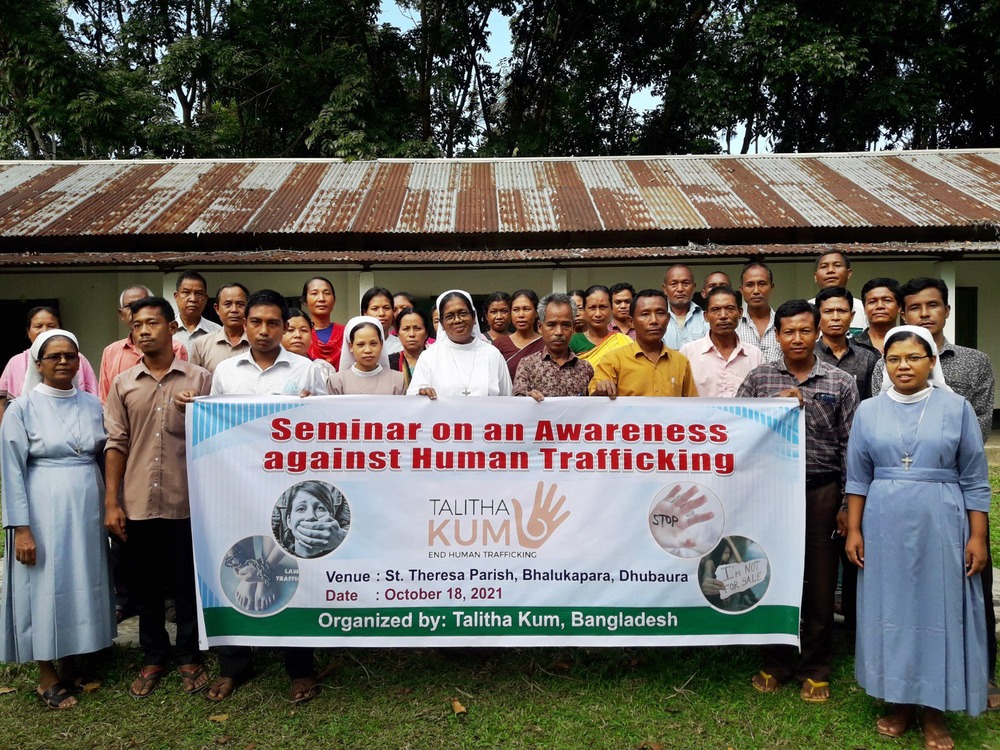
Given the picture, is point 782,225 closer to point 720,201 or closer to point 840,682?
point 720,201

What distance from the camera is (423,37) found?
19.2 m

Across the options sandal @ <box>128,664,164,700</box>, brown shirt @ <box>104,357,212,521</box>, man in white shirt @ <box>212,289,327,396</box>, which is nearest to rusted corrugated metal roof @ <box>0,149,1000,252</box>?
man in white shirt @ <box>212,289,327,396</box>

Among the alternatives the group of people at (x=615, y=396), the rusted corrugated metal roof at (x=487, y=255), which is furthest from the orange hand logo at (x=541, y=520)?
the rusted corrugated metal roof at (x=487, y=255)

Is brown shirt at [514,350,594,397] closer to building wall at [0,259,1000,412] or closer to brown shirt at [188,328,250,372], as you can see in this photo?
brown shirt at [188,328,250,372]

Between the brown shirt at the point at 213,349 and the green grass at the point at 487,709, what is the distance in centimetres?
153

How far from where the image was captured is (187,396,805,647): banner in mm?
3041

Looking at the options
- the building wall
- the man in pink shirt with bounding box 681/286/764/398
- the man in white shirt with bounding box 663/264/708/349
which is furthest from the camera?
the building wall

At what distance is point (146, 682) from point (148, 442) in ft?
3.55

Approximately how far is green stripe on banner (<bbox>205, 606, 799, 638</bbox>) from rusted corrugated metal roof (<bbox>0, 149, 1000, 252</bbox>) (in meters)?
7.77

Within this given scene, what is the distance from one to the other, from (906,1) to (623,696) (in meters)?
19.6

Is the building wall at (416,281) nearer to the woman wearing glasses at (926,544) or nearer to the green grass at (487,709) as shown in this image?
the green grass at (487,709)

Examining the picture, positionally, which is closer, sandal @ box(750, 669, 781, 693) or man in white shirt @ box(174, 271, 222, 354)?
sandal @ box(750, 669, 781, 693)

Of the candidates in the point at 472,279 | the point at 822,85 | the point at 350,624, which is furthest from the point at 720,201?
the point at 350,624

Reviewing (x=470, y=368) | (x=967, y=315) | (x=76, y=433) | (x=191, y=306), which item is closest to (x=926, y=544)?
(x=470, y=368)
